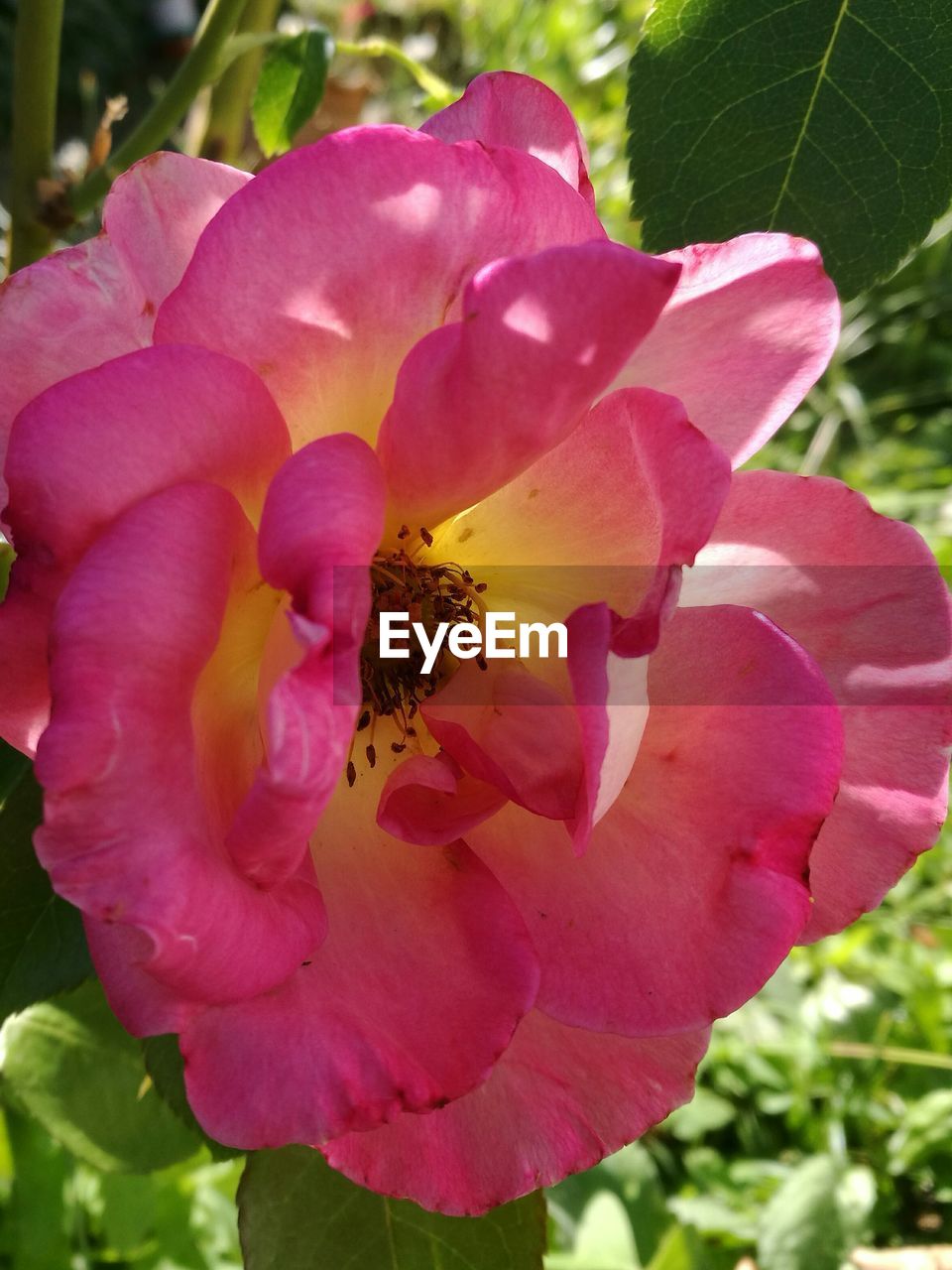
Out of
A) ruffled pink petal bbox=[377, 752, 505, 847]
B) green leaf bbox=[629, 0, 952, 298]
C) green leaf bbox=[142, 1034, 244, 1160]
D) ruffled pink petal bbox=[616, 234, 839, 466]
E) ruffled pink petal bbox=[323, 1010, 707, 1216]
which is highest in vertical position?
green leaf bbox=[629, 0, 952, 298]

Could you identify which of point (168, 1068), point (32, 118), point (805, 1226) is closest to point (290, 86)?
point (32, 118)

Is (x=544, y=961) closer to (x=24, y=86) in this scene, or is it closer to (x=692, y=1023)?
(x=692, y=1023)

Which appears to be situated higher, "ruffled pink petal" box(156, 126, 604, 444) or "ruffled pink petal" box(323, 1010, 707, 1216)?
"ruffled pink petal" box(156, 126, 604, 444)

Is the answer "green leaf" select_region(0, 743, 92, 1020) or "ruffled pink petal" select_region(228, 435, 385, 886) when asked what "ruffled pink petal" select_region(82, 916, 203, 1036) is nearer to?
"ruffled pink petal" select_region(228, 435, 385, 886)

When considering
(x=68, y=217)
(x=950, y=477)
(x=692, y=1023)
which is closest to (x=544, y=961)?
(x=692, y=1023)

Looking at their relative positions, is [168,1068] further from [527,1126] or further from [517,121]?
[517,121]

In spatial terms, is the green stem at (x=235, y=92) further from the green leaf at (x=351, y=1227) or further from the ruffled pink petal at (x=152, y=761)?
the green leaf at (x=351, y=1227)

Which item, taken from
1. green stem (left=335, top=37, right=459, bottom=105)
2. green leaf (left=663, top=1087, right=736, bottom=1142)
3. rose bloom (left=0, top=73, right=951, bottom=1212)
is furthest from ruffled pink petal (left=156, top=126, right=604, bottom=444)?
green leaf (left=663, top=1087, right=736, bottom=1142)
